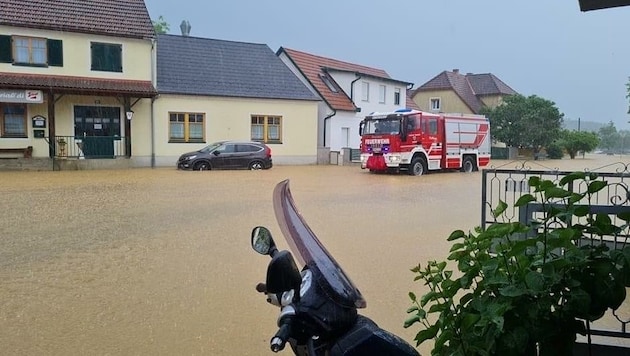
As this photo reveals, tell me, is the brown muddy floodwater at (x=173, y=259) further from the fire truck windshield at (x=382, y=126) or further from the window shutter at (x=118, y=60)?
the window shutter at (x=118, y=60)

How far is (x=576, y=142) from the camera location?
41.9 meters

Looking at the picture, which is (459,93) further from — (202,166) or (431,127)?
Result: (202,166)

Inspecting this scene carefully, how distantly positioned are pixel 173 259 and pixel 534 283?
584 centimetres

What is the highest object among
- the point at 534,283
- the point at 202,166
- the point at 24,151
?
the point at 24,151

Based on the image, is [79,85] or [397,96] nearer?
[79,85]

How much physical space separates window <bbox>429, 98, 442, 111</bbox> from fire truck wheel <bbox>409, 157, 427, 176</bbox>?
88.1 ft

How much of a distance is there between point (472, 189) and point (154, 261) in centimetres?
1193

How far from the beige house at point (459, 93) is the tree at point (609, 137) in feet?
28.6

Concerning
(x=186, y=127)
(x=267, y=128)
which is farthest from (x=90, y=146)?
(x=267, y=128)

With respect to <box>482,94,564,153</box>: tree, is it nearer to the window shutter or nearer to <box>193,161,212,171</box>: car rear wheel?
<box>193,161,212,171</box>: car rear wheel

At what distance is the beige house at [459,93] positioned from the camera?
46844 millimetres

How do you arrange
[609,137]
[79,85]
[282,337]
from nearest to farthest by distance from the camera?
[282,337]
[79,85]
[609,137]

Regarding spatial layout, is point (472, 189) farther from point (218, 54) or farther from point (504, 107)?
point (504, 107)

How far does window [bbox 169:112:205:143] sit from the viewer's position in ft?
82.9
